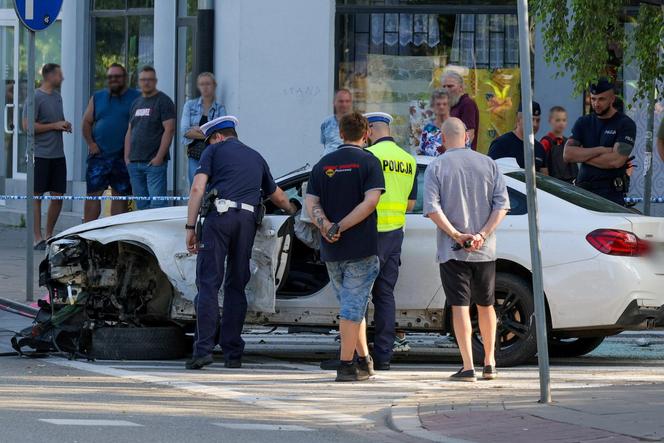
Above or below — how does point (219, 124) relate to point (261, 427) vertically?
above

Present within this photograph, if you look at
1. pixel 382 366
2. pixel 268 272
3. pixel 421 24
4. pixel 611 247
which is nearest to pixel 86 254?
pixel 268 272

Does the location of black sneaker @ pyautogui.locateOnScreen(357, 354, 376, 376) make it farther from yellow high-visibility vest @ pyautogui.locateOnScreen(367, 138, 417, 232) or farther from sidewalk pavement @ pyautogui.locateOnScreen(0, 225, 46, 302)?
sidewalk pavement @ pyautogui.locateOnScreen(0, 225, 46, 302)

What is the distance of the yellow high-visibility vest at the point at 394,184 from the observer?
33.8 feet

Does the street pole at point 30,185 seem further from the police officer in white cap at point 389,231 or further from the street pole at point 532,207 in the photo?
the street pole at point 532,207

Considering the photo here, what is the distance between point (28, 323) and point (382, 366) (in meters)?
3.70

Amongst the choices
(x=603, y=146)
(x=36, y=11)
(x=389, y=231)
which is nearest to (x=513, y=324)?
(x=389, y=231)

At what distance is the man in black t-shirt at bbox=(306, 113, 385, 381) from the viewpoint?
9992 mm

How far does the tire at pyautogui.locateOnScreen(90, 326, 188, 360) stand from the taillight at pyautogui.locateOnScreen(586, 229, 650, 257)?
3.23 metres

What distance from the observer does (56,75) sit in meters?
18.2

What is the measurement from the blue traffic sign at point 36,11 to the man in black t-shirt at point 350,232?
4679 mm

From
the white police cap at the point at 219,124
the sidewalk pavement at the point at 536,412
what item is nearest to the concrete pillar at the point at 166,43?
the white police cap at the point at 219,124

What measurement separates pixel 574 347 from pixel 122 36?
38.3 feet

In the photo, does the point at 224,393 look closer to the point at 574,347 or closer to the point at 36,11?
the point at 574,347

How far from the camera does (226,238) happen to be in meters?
10.6
